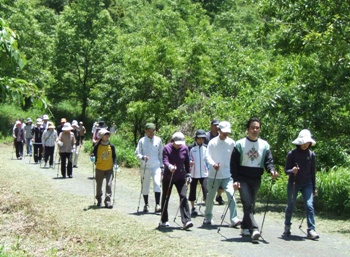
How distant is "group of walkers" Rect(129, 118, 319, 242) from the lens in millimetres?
9141

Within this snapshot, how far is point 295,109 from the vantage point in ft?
47.0

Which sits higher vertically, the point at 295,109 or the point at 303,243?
the point at 295,109

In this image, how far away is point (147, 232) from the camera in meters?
9.77

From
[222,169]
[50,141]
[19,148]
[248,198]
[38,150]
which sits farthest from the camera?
[19,148]

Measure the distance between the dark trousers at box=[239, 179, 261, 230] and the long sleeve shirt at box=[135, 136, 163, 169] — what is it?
344 cm

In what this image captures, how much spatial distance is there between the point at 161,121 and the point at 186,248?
17374 millimetres

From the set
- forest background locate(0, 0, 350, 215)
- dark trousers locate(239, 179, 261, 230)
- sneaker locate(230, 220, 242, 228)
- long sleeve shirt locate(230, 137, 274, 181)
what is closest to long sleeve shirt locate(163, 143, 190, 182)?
sneaker locate(230, 220, 242, 228)

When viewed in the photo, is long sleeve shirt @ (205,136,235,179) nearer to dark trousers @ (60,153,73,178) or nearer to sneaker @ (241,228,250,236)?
sneaker @ (241,228,250,236)

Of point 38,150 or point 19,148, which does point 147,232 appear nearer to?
point 38,150

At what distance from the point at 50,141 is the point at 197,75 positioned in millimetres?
7866

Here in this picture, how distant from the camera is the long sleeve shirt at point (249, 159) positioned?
359 inches

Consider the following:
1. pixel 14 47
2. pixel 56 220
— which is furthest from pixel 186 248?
pixel 14 47

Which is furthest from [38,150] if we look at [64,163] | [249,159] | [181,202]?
[249,159]

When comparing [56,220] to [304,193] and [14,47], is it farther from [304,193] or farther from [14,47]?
[14,47]
